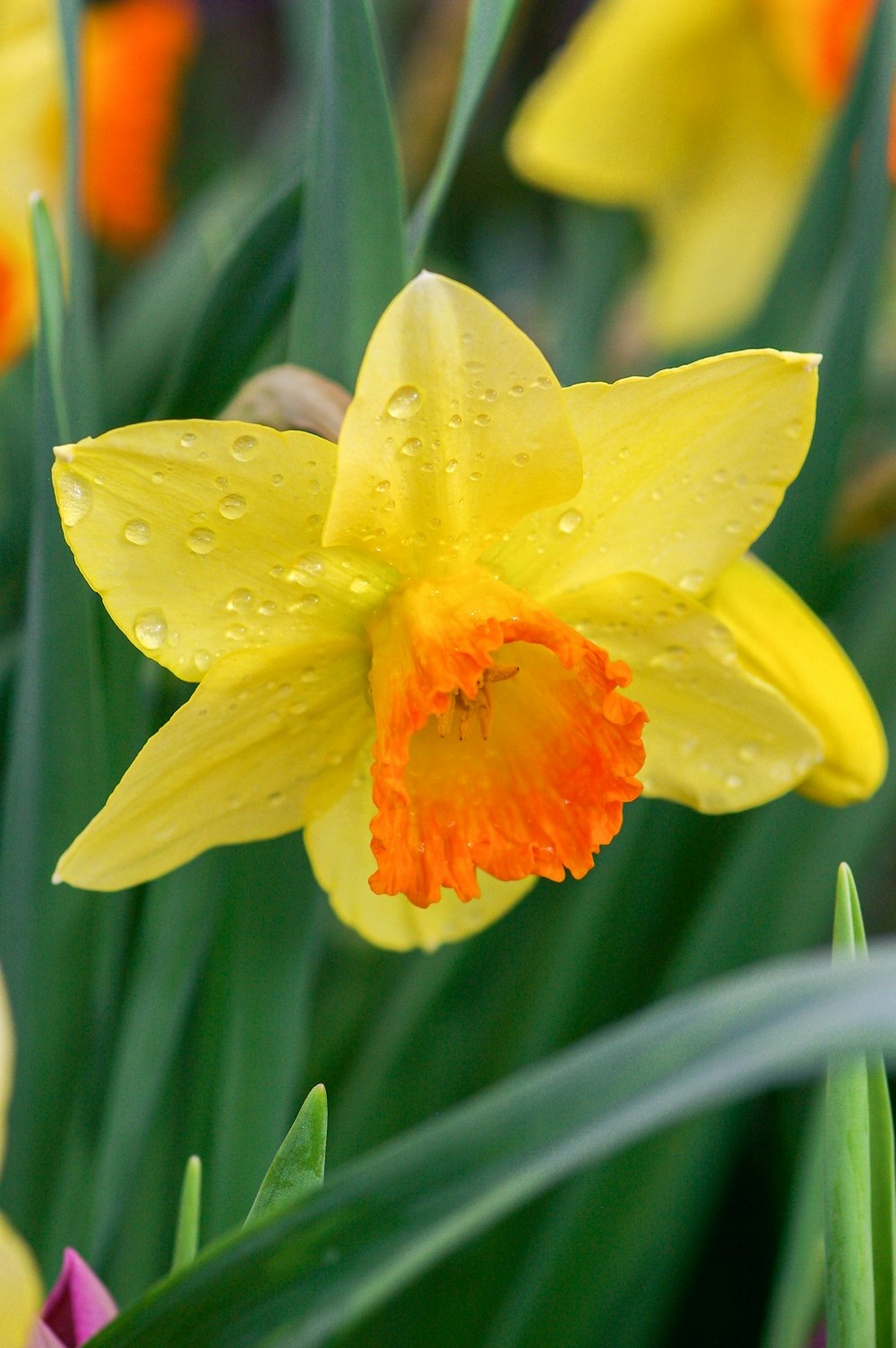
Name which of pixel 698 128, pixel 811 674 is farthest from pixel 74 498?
pixel 698 128

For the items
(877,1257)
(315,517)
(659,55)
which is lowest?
(877,1257)

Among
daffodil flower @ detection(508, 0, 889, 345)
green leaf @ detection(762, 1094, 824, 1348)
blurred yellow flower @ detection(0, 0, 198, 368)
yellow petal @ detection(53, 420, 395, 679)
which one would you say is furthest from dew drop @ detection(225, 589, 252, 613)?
daffodil flower @ detection(508, 0, 889, 345)

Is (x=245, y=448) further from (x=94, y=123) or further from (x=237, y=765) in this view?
(x=94, y=123)

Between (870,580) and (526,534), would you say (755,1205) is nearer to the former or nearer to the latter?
(870,580)

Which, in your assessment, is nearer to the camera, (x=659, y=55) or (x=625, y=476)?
(x=625, y=476)

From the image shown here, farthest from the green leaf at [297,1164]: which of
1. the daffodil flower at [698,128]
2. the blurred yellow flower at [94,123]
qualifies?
the daffodil flower at [698,128]

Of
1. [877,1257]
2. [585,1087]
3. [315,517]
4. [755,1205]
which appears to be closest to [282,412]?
[315,517]
